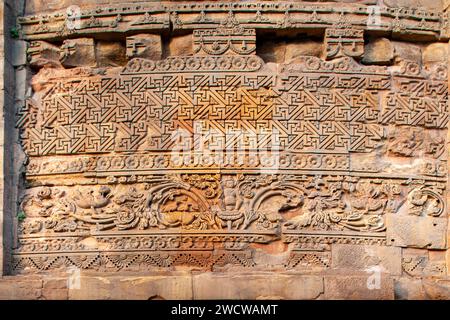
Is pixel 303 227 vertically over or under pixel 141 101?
under

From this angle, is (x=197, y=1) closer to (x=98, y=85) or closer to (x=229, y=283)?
(x=98, y=85)

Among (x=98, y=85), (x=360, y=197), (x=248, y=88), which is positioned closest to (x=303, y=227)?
(x=360, y=197)

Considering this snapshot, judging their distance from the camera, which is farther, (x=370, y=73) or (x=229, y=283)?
Answer: (x=370, y=73)

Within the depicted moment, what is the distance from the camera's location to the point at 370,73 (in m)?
12.0

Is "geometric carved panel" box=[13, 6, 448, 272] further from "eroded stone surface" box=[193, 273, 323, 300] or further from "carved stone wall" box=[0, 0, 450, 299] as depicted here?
"eroded stone surface" box=[193, 273, 323, 300]

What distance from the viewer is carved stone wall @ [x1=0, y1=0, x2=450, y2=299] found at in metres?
11.5

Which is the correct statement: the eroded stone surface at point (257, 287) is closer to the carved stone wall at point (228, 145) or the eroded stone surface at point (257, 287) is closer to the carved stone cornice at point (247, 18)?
the carved stone wall at point (228, 145)

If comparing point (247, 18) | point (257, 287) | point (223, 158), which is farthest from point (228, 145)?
point (257, 287)

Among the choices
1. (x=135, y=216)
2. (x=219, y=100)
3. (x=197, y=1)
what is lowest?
(x=135, y=216)

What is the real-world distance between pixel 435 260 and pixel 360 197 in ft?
3.12

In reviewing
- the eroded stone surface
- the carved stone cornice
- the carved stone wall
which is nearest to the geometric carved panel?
the carved stone wall

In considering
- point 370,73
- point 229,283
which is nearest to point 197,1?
point 370,73

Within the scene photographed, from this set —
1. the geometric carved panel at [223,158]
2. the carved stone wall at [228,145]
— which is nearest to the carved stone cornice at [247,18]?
the carved stone wall at [228,145]

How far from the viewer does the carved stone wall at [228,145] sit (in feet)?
37.8
